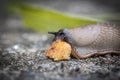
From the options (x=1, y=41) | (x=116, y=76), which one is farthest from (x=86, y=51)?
(x=1, y=41)

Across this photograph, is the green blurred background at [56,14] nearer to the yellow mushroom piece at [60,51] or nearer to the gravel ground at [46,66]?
the gravel ground at [46,66]

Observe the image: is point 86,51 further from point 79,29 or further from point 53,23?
point 53,23

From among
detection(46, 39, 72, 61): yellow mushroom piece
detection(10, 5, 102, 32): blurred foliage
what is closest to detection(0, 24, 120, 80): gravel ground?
detection(46, 39, 72, 61): yellow mushroom piece

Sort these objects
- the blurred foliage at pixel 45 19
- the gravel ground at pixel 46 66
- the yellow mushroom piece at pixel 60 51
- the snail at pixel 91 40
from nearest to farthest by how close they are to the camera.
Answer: the gravel ground at pixel 46 66 < the yellow mushroom piece at pixel 60 51 < the snail at pixel 91 40 < the blurred foliage at pixel 45 19

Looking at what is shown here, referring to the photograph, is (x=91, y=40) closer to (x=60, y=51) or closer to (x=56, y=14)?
(x=60, y=51)

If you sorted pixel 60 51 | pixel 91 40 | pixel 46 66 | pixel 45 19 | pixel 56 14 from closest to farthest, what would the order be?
pixel 46 66, pixel 60 51, pixel 91 40, pixel 56 14, pixel 45 19

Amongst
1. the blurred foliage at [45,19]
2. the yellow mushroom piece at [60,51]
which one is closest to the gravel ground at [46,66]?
the yellow mushroom piece at [60,51]

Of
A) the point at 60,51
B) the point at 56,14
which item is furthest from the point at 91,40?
the point at 56,14
